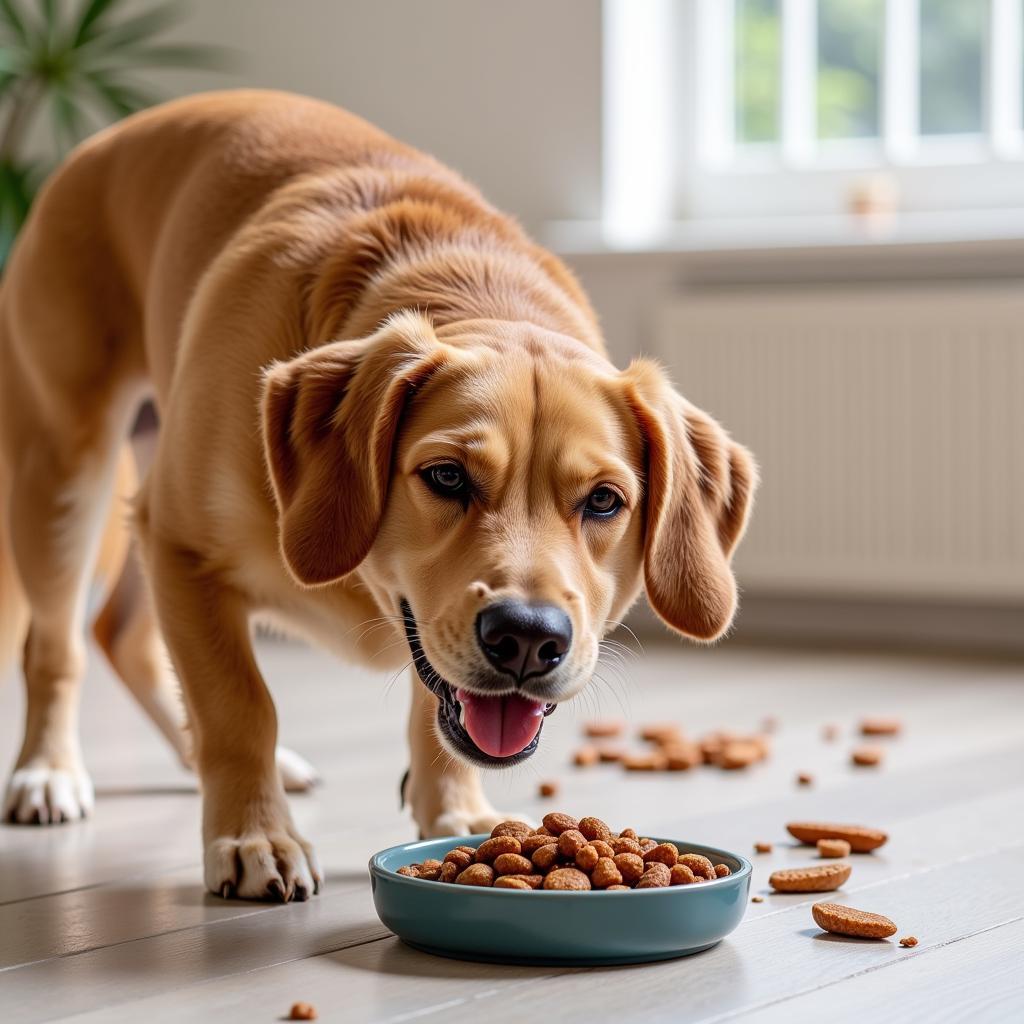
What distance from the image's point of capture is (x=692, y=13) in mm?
5234

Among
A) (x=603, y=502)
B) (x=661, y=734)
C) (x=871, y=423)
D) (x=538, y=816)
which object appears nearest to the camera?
(x=603, y=502)

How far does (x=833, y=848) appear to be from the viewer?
2225mm

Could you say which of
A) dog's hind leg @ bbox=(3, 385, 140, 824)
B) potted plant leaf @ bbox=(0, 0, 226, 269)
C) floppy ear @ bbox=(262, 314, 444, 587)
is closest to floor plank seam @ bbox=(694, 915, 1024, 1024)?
floppy ear @ bbox=(262, 314, 444, 587)

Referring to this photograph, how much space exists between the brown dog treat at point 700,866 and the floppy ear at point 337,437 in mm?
516

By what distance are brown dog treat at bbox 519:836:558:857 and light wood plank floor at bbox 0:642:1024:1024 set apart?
15 centimetres

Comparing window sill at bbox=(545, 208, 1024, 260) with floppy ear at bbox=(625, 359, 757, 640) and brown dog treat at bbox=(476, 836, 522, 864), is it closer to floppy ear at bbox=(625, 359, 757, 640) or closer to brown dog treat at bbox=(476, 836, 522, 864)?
floppy ear at bbox=(625, 359, 757, 640)

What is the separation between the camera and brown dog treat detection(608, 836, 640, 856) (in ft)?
5.96

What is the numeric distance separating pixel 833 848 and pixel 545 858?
60cm

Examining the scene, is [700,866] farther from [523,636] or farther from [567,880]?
[523,636]

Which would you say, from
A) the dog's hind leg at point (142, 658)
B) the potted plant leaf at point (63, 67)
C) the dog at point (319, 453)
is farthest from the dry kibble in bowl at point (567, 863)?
the potted plant leaf at point (63, 67)

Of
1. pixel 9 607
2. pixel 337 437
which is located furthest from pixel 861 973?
pixel 9 607

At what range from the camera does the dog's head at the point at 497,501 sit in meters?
1.75

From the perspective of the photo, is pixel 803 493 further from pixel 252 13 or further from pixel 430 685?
pixel 430 685

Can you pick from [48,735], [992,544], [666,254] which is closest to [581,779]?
[48,735]
